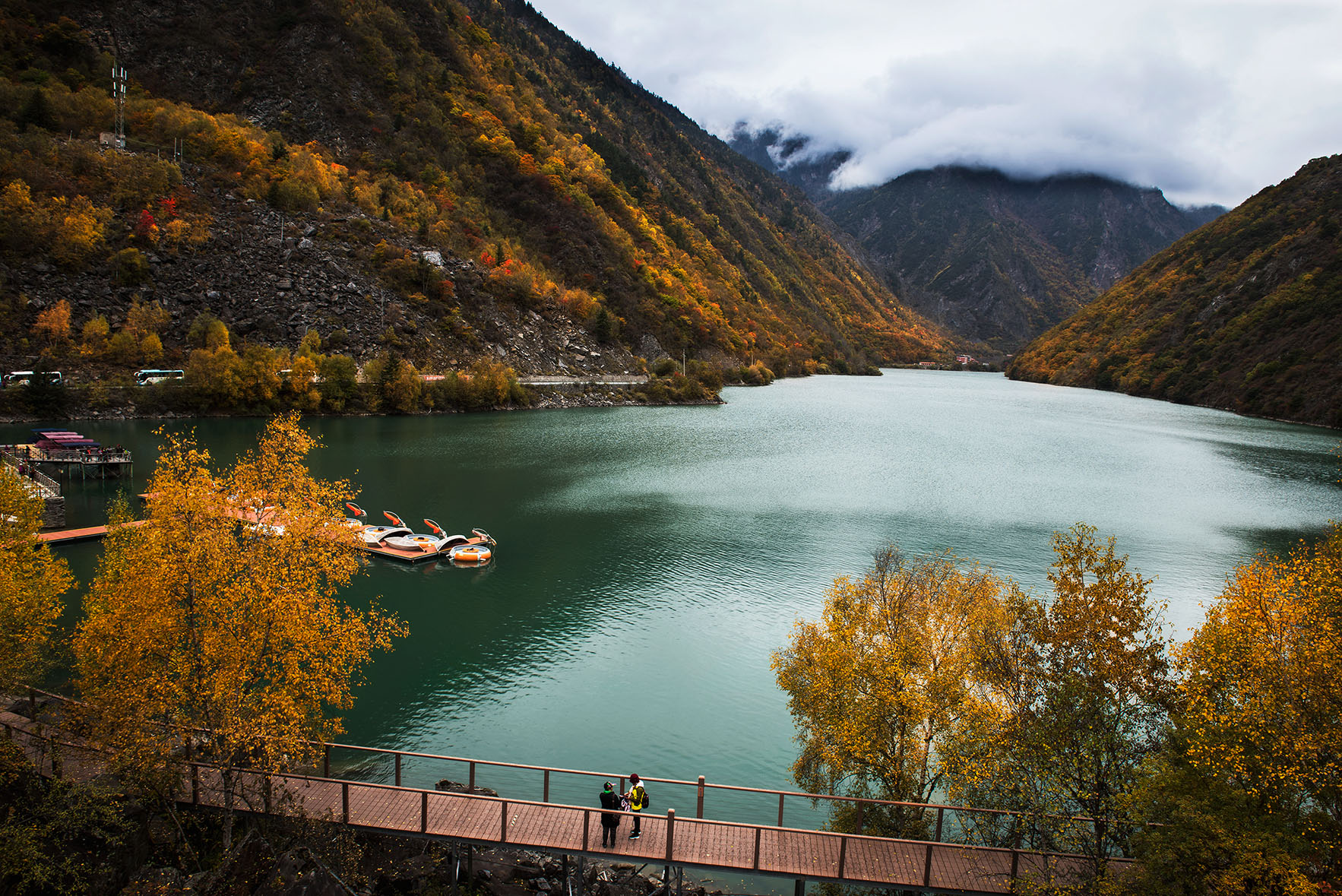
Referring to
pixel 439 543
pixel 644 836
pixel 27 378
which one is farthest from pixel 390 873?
pixel 27 378

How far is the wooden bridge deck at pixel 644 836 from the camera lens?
17234mm

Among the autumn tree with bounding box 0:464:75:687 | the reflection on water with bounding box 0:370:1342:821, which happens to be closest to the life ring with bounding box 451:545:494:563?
the reflection on water with bounding box 0:370:1342:821

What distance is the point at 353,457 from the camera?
74.6 metres

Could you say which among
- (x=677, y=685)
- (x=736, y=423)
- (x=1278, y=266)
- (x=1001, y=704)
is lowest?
(x=677, y=685)

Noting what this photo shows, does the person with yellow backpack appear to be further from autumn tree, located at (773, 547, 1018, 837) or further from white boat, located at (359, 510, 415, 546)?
white boat, located at (359, 510, 415, 546)

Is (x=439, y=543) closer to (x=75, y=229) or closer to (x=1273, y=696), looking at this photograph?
(x=1273, y=696)

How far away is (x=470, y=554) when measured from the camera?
4638 centimetres

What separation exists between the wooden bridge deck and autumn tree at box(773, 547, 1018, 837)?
88.8 inches

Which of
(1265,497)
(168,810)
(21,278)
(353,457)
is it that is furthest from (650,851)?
(21,278)

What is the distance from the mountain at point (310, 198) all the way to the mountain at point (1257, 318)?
348ft

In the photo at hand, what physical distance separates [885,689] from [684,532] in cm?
3544

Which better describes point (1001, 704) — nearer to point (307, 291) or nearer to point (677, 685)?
point (677, 685)

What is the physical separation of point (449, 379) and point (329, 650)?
97.9 meters

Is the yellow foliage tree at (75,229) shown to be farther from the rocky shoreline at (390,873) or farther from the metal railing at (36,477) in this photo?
the rocky shoreline at (390,873)
